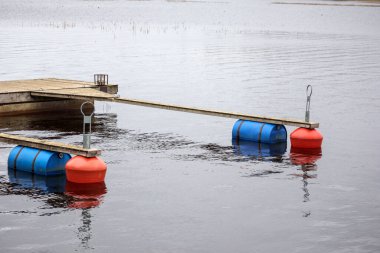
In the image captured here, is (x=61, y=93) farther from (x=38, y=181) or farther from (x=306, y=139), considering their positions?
(x=38, y=181)

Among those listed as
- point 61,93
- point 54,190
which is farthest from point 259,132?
point 54,190

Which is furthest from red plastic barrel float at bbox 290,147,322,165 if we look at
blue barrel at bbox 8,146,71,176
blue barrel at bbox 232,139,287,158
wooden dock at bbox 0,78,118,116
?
wooden dock at bbox 0,78,118,116

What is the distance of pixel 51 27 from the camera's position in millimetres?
110688

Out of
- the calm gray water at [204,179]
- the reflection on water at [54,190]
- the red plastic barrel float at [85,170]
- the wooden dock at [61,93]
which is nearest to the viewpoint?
the calm gray water at [204,179]

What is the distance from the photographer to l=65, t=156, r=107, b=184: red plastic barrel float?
23672mm

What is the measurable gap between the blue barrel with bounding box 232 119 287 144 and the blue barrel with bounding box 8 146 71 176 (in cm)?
842

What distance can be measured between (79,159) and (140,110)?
1679 centimetres

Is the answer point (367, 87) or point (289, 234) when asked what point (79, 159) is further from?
point (367, 87)

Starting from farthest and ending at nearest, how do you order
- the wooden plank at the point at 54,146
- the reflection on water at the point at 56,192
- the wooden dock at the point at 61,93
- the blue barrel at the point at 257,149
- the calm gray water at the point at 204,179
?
the wooden dock at the point at 61,93, the blue barrel at the point at 257,149, the wooden plank at the point at 54,146, the reflection on water at the point at 56,192, the calm gray water at the point at 204,179

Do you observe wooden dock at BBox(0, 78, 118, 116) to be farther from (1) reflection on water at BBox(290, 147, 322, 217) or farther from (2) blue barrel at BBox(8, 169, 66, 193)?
(1) reflection on water at BBox(290, 147, 322, 217)

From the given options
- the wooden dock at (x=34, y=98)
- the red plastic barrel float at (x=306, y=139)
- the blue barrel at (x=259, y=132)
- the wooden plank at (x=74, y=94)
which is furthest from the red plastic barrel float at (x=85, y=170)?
the wooden dock at (x=34, y=98)

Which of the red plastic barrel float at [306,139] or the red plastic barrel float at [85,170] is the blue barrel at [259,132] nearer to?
the red plastic barrel float at [306,139]

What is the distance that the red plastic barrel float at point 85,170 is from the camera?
23.7 metres

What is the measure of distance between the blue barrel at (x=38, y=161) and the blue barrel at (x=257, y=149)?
6.95 metres
